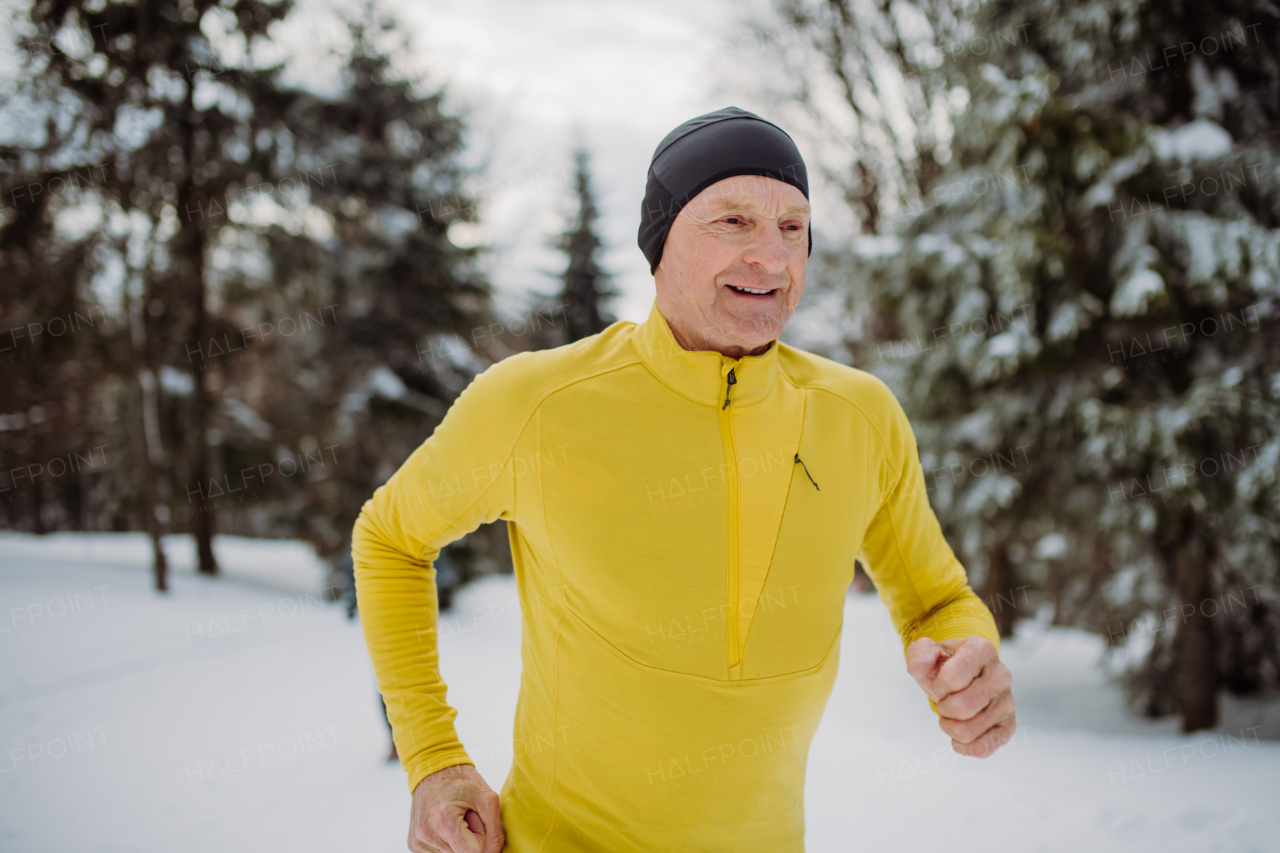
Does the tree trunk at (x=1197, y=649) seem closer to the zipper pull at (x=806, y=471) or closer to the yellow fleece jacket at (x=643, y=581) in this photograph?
the yellow fleece jacket at (x=643, y=581)

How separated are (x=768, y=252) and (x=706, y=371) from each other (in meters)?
0.25

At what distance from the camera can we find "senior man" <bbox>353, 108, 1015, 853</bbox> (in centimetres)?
124

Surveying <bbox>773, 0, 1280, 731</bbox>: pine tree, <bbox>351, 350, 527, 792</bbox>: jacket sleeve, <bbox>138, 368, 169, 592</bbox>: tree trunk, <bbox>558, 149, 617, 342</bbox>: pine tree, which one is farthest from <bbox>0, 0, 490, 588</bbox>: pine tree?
<bbox>351, 350, 527, 792</bbox>: jacket sleeve

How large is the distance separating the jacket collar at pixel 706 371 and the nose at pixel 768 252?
169 mm

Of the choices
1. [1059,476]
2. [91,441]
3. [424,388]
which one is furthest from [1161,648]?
[91,441]

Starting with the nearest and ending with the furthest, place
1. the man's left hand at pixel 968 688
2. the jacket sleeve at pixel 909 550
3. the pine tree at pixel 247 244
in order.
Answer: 1. the man's left hand at pixel 968 688
2. the jacket sleeve at pixel 909 550
3. the pine tree at pixel 247 244

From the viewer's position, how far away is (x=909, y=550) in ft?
4.83

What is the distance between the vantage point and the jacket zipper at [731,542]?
4.13ft

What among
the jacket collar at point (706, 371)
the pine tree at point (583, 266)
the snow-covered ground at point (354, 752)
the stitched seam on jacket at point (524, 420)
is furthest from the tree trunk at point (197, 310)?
the jacket collar at point (706, 371)

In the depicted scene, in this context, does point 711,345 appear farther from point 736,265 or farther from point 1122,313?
point 1122,313

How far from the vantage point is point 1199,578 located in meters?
5.80

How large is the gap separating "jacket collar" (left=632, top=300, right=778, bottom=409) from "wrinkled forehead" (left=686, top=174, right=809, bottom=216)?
0.90 ft

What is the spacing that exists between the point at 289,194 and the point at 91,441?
13.3 metres

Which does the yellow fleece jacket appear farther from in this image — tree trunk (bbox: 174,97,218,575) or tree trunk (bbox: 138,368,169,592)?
tree trunk (bbox: 174,97,218,575)
